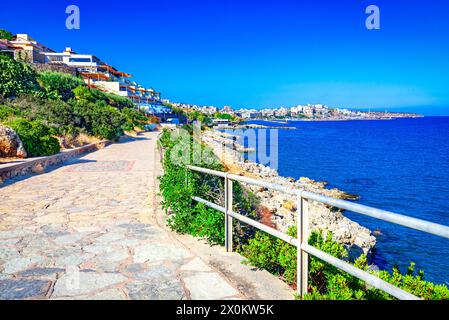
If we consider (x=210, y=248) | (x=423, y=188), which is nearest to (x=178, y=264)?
(x=210, y=248)

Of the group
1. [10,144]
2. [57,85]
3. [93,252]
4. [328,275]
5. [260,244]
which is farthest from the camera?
[57,85]

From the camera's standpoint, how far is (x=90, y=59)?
272 feet

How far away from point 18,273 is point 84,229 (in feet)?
5.97

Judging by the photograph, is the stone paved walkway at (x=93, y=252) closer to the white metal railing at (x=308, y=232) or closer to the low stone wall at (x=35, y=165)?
the white metal railing at (x=308, y=232)

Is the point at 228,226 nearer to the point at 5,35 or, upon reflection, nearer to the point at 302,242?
the point at 302,242

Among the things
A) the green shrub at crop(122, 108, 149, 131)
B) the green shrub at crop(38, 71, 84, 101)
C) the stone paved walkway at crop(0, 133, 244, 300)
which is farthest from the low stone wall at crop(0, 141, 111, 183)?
the green shrub at crop(38, 71, 84, 101)

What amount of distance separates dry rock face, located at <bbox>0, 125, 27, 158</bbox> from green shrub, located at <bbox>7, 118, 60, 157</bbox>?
0.71m

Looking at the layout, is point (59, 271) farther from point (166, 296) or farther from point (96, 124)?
point (96, 124)

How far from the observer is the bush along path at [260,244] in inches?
137

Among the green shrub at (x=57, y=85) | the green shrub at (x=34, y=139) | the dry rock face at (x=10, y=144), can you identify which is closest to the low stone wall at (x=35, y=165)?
the green shrub at (x=34, y=139)

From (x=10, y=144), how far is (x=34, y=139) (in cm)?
161

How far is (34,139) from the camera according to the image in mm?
14039

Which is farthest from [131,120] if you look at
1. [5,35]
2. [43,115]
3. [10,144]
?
[5,35]

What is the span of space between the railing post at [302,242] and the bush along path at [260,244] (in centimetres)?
12
